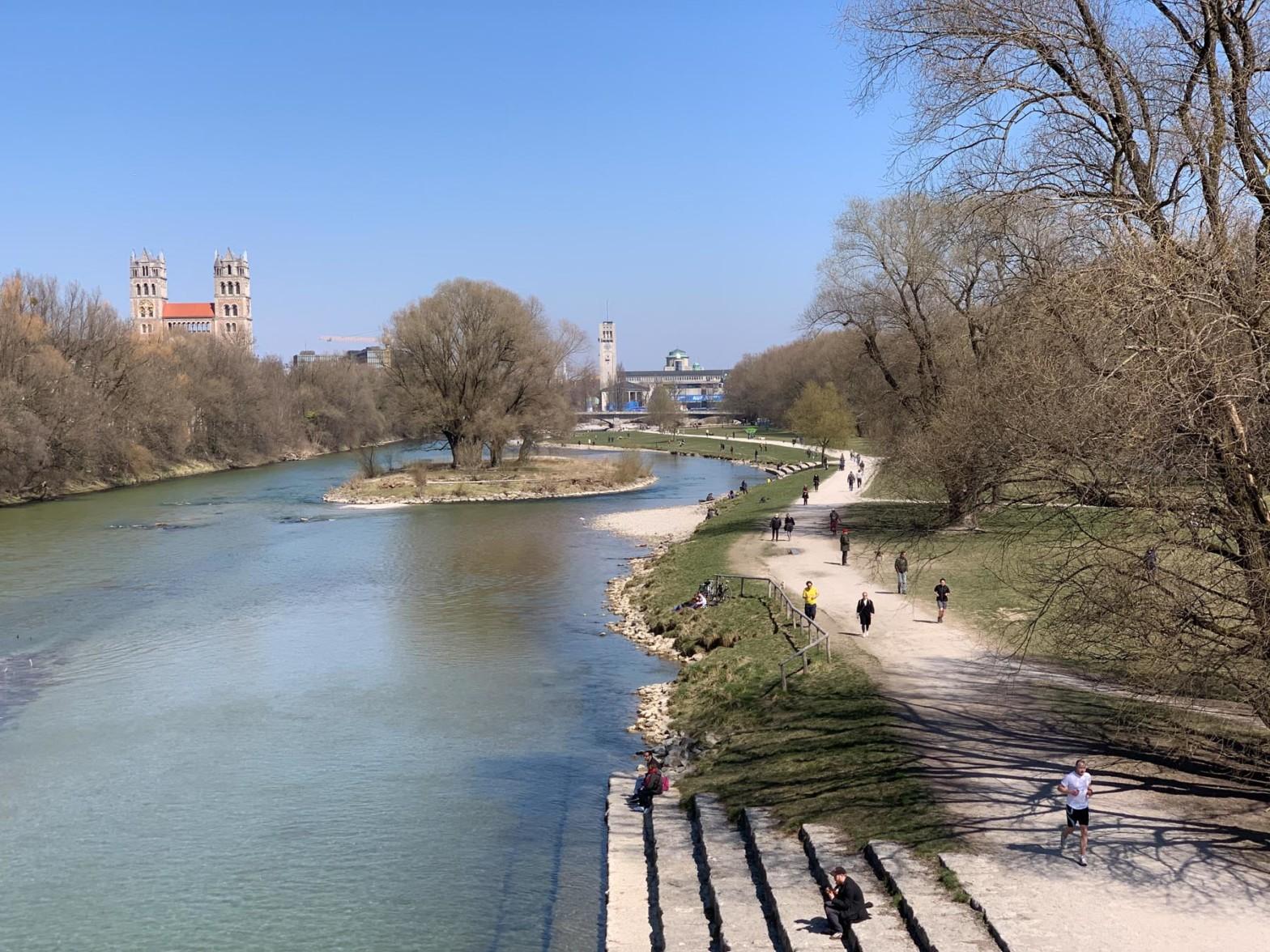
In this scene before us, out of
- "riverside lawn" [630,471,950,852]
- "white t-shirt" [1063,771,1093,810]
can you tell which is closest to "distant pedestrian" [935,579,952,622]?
"riverside lawn" [630,471,950,852]

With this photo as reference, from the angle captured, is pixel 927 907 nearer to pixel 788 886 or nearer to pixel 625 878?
pixel 788 886

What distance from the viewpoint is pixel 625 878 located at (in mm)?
15016

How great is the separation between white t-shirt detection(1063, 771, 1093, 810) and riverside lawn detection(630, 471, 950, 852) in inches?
69.5

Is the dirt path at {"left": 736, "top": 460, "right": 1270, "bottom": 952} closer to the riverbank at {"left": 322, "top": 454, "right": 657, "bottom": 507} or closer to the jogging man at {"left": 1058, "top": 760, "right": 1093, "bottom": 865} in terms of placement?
the jogging man at {"left": 1058, "top": 760, "right": 1093, "bottom": 865}

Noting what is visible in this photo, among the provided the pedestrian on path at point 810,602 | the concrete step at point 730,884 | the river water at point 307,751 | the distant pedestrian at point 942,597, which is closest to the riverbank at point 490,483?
the river water at point 307,751

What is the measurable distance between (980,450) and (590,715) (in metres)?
11.8

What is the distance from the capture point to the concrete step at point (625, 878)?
13.3 meters

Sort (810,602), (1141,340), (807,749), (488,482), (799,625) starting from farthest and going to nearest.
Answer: (488,482) < (810,602) < (799,625) < (807,749) < (1141,340)

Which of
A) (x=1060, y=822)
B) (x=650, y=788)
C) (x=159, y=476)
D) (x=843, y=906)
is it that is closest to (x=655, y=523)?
(x=650, y=788)

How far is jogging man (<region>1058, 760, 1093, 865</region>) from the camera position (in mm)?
12250

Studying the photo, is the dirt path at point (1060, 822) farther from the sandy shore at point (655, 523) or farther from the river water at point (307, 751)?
the sandy shore at point (655, 523)

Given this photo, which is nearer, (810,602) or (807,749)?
(807,749)

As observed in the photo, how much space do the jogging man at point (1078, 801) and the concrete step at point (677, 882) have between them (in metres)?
4.40

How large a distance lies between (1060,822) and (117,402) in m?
77.2
